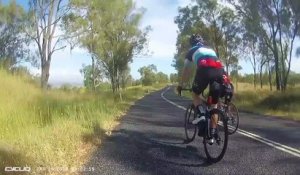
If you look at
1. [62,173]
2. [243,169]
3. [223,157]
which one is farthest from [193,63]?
[62,173]

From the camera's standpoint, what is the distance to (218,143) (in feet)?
24.9

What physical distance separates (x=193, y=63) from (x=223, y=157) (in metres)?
1.82

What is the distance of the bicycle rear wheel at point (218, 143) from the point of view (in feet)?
23.9

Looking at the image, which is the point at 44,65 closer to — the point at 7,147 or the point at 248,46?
the point at 7,147

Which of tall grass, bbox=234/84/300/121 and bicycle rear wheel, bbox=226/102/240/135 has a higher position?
bicycle rear wheel, bbox=226/102/240/135

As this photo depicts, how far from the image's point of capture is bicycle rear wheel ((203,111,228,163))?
7286mm

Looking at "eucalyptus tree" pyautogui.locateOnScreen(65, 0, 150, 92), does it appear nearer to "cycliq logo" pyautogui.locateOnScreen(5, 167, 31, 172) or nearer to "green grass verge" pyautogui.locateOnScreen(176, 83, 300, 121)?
"green grass verge" pyautogui.locateOnScreen(176, 83, 300, 121)

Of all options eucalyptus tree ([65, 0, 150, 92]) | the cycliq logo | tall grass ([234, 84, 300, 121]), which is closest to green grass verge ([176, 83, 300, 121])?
tall grass ([234, 84, 300, 121])

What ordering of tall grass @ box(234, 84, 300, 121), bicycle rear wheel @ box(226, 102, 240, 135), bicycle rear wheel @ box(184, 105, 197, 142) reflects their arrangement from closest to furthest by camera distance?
bicycle rear wheel @ box(184, 105, 197, 142), bicycle rear wheel @ box(226, 102, 240, 135), tall grass @ box(234, 84, 300, 121)

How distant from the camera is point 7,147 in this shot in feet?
23.6

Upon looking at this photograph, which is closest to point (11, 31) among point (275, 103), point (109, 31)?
point (109, 31)

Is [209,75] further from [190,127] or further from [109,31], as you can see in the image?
[109,31]

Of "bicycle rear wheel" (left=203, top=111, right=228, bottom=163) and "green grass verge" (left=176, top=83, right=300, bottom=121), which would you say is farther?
"green grass verge" (left=176, top=83, right=300, bottom=121)

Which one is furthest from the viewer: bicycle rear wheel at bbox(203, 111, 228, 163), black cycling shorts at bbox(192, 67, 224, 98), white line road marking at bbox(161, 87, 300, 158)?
white line road marking at bbox(161, 87, 300, 158)
